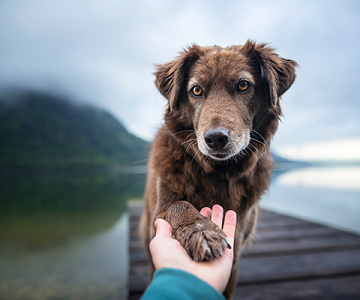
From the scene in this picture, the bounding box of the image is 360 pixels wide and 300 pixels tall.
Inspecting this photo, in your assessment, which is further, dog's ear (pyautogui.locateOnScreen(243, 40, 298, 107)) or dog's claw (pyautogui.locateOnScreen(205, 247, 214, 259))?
dog's ear (pyautogui.locateOnScreen(243, 40, 298, 107))

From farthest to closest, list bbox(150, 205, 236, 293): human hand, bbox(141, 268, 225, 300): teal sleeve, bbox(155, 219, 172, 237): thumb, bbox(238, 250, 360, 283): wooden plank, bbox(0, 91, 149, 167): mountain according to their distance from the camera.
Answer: bbox(0, 91, 149, 167): mountain → bbox(238, 250, 360, 283): wooden plank → bbox(155, 219, 172, 237): thumb → bbox(150, 205, 236, 293): human hand → bbox(141, 268, 225, 300): teal sleeve

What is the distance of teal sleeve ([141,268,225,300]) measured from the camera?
0.84 metres

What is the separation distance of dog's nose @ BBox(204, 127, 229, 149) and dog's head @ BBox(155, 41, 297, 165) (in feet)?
0.27

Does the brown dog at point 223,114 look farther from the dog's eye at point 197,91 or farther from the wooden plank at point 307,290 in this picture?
the wooden plank at point 307,290

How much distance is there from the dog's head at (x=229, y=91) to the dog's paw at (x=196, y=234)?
0.50 meters

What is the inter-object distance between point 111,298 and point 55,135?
104913 mm

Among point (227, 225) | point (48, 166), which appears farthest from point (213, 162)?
point (48, 166)

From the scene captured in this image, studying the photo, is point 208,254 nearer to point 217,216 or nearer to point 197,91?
point 217,216

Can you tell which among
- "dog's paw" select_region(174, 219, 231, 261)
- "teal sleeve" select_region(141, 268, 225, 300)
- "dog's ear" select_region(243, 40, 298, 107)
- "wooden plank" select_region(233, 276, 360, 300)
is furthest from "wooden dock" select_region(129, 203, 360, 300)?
"dog's ear" select_region(243, 40, 298, 107)

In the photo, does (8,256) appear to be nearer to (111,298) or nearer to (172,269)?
(111,298)

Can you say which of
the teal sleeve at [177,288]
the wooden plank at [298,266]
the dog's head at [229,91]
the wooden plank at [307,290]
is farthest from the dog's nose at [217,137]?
the wooden plank at [298,266]

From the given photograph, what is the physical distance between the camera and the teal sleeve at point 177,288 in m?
0.84

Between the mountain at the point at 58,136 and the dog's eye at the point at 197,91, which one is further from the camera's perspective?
the mountain at the point at 58,136

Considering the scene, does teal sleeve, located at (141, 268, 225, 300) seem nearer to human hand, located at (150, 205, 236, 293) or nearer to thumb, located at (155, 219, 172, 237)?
human hand, located at (150, 205, 236, 293)
